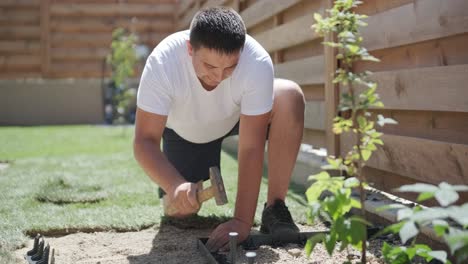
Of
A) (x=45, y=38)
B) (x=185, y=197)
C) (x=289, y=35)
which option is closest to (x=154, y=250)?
(x=185, y=197)

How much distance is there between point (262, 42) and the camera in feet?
15.9

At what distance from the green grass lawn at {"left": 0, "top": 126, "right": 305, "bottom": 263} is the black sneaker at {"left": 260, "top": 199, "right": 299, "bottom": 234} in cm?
35

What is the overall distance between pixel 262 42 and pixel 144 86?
2737 mm

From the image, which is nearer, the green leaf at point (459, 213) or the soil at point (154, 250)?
the green leaf at point (459, 213)

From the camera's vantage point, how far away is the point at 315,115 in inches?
148

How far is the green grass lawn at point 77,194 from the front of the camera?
8.90 ft

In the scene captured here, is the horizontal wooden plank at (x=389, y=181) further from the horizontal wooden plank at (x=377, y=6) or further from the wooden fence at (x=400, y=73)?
the horizontal wooden plank at (x=377, y=6)

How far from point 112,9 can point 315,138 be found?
25.9ft

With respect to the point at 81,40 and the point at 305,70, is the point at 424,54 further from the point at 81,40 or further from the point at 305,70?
the point at 81,40

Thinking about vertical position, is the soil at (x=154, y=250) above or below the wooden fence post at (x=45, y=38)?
below

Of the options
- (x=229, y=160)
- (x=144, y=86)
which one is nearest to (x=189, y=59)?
(x=144, y=86)

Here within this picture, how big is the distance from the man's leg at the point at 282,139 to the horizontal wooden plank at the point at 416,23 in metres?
0.53

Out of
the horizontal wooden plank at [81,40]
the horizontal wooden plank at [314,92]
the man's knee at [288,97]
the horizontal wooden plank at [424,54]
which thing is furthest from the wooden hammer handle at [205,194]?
the horizontal wooden plank at [81,40]

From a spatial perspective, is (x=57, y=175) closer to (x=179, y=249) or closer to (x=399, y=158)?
(x=179, y=249)
